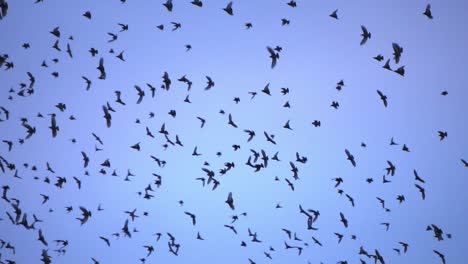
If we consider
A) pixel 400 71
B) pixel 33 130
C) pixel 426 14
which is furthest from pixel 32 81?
pixel 426 14

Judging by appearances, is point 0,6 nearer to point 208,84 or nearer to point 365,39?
point 208,84

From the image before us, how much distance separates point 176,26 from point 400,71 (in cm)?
1249

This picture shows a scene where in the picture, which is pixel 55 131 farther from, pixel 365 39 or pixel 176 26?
pixel 365 39

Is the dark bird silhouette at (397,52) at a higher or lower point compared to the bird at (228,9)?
lower

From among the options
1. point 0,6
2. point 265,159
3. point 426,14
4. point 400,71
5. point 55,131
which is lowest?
point 265,159

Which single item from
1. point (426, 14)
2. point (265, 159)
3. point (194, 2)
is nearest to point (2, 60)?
point (194, 2)

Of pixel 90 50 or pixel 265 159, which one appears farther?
pixel 265 159

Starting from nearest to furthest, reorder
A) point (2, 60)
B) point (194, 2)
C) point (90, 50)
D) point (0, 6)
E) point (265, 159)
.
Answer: point (0, 6) → point (2, 60) → point (194, 2) → point (90, 50) → point (265, 159)

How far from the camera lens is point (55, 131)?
67.2ft

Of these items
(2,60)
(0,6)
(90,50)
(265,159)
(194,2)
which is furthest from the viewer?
(265,159)

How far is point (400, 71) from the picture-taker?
65.7 ft

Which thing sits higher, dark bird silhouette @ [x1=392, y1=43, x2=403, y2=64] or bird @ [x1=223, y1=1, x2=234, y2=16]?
bird @ [x1=223, y1=1, x2=234, y2=16]

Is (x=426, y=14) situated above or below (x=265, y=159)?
above

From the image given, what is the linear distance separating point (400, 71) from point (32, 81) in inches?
719
